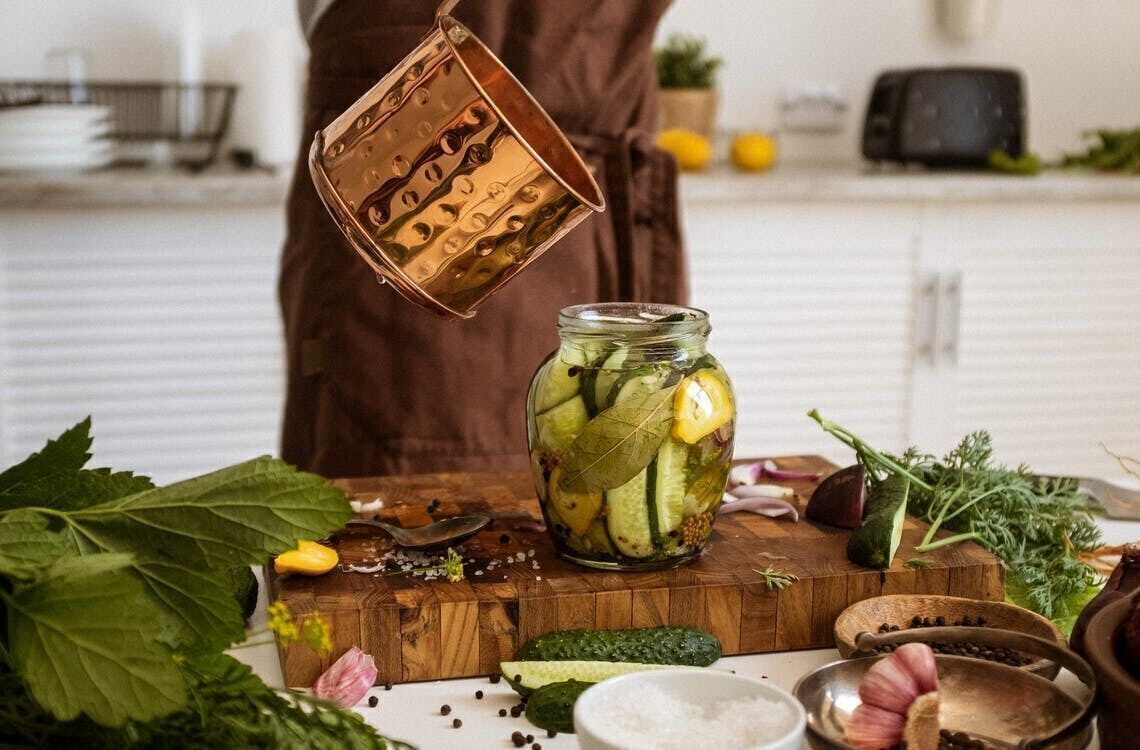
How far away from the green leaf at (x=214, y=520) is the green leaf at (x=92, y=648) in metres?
0.07

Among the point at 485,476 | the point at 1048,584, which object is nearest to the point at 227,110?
the point at 485,476

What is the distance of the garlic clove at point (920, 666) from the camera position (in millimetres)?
707

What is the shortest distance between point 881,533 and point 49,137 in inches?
80.6

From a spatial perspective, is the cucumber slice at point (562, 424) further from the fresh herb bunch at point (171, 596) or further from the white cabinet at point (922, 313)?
the white cabinet at point (922, 313)

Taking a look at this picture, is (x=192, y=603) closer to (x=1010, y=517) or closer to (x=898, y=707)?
(x=898, y=707)

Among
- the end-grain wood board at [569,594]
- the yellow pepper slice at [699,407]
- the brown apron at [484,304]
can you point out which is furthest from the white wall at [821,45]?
the yellow pepper slice at [699,407]

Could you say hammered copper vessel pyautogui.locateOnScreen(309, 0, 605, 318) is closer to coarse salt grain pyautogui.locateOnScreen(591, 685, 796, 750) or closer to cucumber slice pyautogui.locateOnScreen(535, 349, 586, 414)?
cucumber slice pyautogui.locateOnScreen(535, 349, 586, 414)

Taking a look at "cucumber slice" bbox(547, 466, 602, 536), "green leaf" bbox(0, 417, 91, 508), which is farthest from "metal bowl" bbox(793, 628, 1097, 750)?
"green leaf" bbox(0, 417, 91, 508)

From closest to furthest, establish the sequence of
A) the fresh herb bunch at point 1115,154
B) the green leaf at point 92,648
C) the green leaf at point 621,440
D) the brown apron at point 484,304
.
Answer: the green leaf at point 92,648
the green leaf at point 621,440
the brown apron at point 484,304
the fresh herb bunch at point 1115,154

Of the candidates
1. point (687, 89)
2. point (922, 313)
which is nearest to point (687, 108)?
point (687, 89)

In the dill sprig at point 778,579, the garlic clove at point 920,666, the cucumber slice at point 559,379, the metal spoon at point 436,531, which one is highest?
the cucumber slice at point 559,379

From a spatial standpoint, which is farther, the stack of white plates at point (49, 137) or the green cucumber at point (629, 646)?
the stack of white plates at point (49, 137)

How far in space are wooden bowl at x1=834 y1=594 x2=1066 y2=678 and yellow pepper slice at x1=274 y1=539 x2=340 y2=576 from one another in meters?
0.37

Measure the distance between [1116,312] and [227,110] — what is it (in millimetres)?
2038
